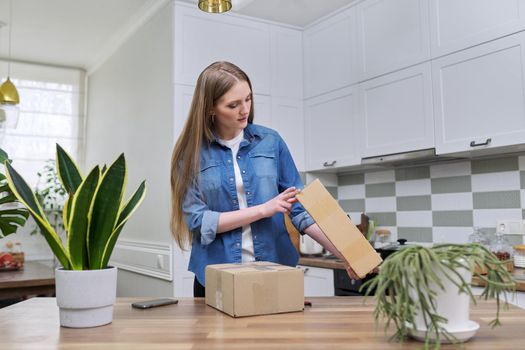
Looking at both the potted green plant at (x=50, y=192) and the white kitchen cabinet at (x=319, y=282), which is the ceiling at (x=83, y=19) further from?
the white kitchen cabinet at (x=319, y=282)

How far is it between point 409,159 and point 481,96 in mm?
563

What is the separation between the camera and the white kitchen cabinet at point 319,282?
314 centimetres

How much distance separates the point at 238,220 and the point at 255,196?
0.57 ft

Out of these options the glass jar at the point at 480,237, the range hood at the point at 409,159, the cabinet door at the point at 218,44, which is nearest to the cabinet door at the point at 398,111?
the range hood at the point at 409,159

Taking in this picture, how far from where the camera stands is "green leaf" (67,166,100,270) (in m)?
1.06

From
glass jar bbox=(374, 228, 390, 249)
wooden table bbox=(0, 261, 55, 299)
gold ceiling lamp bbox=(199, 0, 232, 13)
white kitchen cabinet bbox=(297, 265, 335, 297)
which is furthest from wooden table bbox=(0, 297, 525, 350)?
glass jar bbox=(374, 228, 390, 249)

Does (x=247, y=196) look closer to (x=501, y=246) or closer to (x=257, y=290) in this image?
(x=257, y=290)

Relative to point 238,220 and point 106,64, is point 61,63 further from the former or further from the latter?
point 238,220

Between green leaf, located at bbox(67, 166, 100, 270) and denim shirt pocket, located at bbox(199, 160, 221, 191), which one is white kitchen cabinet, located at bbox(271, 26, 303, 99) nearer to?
denim shirt pocket, located at bbox(199, 160, 221, 191)

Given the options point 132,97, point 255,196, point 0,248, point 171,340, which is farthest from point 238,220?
point 0,248

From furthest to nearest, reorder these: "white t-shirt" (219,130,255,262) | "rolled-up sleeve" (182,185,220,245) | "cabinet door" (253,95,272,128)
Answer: "cabinet door" (253,95,272,128), "white t-shirt" (219,130,255,262), "rolled-up sleeve" (182,185,220,245)

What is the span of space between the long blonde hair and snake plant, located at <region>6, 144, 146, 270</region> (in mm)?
430

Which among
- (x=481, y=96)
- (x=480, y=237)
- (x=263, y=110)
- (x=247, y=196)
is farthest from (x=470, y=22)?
(x=247, y=196)

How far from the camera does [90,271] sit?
1086 millimetres
